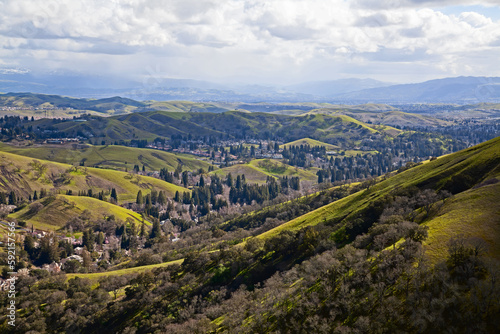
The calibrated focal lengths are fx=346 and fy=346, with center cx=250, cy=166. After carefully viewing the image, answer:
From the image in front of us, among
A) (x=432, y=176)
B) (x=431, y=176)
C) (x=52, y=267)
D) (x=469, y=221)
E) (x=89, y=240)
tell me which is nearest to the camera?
(x=469, y=221)

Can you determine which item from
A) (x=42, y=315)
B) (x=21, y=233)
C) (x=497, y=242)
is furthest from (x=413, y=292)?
(x=21, y=233)

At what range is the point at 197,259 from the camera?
347 ft

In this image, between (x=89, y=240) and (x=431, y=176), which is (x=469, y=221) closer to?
(x=431, y=176)

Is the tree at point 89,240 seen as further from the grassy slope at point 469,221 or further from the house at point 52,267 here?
the grassy slope at point 469,221

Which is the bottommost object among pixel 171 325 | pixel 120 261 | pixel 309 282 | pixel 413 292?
pixel 120 261

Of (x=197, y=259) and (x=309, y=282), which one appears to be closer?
(x=309, y=282)

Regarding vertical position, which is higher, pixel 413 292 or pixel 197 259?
pixel 413 292

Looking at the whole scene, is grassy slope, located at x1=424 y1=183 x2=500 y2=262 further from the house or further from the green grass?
the house

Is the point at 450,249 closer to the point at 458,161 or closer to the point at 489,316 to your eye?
the point at 489,316

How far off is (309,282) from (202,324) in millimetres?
23184

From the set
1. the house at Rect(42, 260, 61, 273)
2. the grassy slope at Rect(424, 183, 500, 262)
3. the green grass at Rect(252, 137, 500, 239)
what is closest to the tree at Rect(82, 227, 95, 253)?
the house at Rect(42, 260, 61, 273)

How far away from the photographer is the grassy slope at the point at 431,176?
90.7 m

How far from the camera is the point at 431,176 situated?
105 meters

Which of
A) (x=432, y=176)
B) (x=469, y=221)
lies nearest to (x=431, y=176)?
(x=432, y=176)
